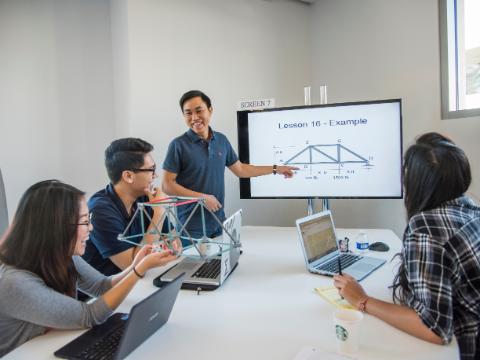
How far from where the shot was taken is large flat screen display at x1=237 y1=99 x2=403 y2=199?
258 centimetres

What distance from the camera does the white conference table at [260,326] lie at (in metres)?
1.01

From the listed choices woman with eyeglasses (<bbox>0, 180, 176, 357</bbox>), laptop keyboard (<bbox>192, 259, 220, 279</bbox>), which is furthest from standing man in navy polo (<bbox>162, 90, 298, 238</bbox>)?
woman with eyeglasses (<bbox>0, 180, 176, 357</bbox>)

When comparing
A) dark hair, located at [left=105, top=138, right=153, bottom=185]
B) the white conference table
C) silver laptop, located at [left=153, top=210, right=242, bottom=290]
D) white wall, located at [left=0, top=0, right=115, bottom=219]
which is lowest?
the white conference table

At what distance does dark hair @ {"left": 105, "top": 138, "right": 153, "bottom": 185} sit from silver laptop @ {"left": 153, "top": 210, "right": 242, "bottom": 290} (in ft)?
1.69

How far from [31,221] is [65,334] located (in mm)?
361

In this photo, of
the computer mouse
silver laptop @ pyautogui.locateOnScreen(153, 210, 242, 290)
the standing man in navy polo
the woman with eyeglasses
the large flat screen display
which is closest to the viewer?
the woman with eyeglasses

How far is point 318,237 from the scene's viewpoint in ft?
5.79

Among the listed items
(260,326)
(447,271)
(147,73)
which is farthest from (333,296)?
(147,73)

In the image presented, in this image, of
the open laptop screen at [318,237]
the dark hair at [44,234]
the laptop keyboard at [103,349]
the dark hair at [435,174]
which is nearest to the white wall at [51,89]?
the dark hair at [44,234]

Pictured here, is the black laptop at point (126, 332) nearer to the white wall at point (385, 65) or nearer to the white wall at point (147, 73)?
the white wall at point (147, 73)

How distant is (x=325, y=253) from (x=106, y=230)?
102 centimetres

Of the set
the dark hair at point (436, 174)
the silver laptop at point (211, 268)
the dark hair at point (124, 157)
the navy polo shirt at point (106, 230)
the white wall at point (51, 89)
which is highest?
the white wall at point (51, 89)

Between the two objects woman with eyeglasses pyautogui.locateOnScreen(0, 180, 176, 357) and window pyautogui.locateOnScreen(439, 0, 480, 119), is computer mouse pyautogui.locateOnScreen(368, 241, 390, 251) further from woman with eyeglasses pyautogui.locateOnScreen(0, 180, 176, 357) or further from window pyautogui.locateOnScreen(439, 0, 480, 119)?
woman with eyeglasses pyautogui.locateOnScreen(0, 180, 176, 357)

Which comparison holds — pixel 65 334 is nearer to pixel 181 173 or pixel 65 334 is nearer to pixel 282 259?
pixel 282 259
